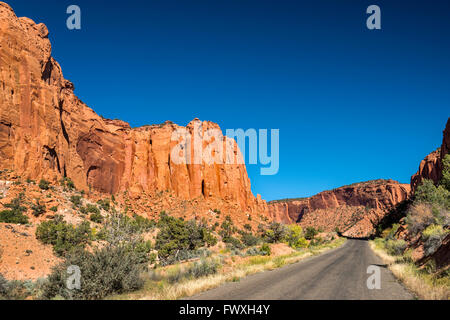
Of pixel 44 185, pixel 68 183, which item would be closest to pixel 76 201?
pixel 44 185

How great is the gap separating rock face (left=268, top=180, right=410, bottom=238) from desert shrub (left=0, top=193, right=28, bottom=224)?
107m

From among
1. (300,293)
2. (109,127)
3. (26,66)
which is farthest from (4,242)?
(109,127)

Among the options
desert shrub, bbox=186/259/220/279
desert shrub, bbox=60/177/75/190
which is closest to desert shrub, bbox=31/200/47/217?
desert shrub, bbox=60/177/75/190

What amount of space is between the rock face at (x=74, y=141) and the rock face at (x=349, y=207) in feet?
177

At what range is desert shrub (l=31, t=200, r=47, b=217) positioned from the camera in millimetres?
30609

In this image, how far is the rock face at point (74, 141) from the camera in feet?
122

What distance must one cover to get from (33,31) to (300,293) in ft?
183

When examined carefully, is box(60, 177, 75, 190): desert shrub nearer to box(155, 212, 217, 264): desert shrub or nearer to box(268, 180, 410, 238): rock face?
box(155, 212, 217, 264): desert shrub

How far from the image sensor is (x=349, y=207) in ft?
443

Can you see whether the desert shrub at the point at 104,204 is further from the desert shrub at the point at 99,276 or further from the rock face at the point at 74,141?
the desert shrub at the point at 99,276

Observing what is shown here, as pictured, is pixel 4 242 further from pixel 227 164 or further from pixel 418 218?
pixel 227 164

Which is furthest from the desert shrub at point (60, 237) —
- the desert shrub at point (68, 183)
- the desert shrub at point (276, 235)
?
the desert shrub at point (276, 235)

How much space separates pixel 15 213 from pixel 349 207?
142 metres

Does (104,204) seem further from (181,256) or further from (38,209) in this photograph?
(181,256)
